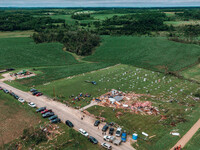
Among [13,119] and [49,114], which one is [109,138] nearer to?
[49,114]

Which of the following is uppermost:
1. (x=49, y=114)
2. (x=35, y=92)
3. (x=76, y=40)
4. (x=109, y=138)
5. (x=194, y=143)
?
(x=76, y=40)

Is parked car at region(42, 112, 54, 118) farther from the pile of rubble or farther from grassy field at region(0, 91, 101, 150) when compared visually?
the pile of rubble

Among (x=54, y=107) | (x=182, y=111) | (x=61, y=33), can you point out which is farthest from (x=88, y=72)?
(x=61, y=33)

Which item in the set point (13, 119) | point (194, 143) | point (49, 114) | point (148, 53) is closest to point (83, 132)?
point (49, 114)

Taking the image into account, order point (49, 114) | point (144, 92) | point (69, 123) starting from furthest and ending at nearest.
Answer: point (144, 92) < point (49, 114) < point (69, 123)

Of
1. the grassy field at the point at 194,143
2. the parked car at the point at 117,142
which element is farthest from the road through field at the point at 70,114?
the grassy field at the point at 194,143

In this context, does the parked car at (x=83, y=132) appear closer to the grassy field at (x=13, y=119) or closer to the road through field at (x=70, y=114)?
the road through field at (x=70, y=114)
